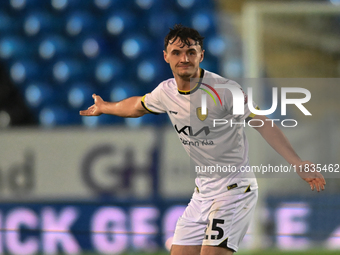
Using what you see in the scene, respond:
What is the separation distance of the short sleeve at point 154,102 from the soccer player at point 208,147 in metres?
0.08

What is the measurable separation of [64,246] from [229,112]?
332cm

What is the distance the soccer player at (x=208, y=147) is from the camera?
8.86 feet

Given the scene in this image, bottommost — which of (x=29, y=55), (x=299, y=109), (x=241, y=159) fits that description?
(x=241, y=159)

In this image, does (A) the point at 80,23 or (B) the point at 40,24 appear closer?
(A) the point at 80,23

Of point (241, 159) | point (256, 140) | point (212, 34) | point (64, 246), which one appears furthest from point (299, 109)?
point (64, 246)

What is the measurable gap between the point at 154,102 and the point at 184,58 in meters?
0.46

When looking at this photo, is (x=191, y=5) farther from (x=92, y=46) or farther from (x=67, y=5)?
(x=67, y=5)

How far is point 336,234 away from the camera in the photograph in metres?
5.02

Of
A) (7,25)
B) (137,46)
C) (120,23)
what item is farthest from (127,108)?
(7,25)

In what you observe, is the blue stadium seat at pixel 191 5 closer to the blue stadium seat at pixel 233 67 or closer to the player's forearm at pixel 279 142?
the blue stadium seat at pixel 233 67

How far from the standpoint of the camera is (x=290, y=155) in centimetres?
262

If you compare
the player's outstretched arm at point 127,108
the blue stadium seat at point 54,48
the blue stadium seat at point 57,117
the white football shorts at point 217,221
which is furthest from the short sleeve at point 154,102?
the blue stadium seat at point 54,48

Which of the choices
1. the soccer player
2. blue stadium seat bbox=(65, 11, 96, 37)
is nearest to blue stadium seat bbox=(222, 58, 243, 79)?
blue stadium seat bbox=(65, 11, 96, 37)

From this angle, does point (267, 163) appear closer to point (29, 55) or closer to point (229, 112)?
point (229, 112)
